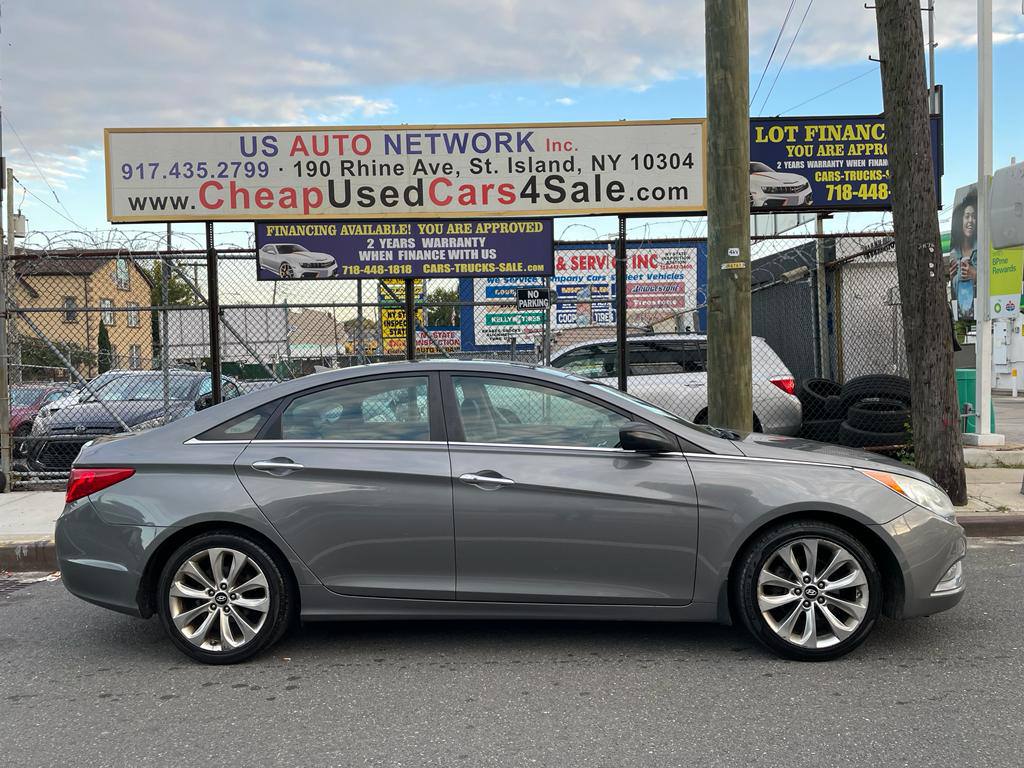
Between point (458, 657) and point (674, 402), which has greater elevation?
point (674, 402)

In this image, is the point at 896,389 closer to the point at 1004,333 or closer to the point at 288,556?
the point at 288,556

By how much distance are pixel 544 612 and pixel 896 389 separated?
6792mm

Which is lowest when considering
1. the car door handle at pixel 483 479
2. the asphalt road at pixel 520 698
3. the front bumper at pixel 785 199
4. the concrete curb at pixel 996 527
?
the asphalt road at pixel 520 698

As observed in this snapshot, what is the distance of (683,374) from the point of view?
10.4m

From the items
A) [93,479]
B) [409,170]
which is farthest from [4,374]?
[93,479]

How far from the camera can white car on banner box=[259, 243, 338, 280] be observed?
351 inches

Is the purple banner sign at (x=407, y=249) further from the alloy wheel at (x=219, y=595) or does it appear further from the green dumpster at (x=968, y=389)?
the green dumpster at (x=968, y=389)

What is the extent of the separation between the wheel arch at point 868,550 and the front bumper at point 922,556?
0.12 feet

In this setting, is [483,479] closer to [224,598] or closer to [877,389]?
[224,598]

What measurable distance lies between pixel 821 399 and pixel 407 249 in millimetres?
5390

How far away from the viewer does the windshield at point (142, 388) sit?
10.8 metres

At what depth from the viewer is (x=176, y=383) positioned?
1107 centimetres

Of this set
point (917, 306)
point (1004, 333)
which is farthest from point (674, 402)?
point (1004, 333)

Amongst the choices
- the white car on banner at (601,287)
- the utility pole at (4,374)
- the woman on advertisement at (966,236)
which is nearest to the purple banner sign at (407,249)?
the utility pole at (4,374)
